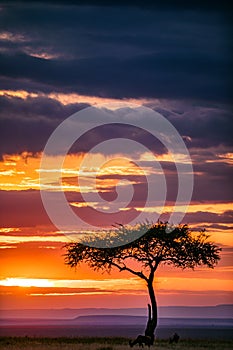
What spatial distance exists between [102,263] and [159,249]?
444 cm

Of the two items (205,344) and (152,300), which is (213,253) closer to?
(152,300)

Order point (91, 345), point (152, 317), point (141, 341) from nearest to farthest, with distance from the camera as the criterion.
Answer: point (91, 345) → point (141, 341) → point (152, 317)

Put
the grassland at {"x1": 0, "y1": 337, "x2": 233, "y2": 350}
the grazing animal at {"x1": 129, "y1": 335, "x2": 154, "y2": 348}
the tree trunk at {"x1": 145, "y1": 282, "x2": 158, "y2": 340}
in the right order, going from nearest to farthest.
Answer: the grassland at {"x1": 0, "y1": 337, "x2": 233, "y2": 350}
the grazing animal at {"x1": 129, "y1": 335, "x2": 154, "y2": 348}
the tree trunk at {"x1": 145, "y1": 282, "x2": 158, "y2": 340}

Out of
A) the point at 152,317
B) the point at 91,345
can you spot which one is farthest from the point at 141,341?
the point at 152,317

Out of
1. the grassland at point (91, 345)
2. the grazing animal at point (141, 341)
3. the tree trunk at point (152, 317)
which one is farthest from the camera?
the tree trunk at point (152, 317)

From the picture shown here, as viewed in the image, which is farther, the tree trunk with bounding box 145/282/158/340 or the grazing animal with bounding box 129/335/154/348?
the tree trunk with bounding box 145/282/158/340

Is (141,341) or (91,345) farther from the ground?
(141,341)

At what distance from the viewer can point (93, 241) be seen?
65.4 m

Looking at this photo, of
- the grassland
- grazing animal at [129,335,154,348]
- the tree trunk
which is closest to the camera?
the grassland

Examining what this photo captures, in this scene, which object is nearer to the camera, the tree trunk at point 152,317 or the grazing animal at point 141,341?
the grazing animal at point 141,341

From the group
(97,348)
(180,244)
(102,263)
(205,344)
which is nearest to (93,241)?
(102,263)

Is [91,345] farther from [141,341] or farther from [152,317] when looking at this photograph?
[152,317]

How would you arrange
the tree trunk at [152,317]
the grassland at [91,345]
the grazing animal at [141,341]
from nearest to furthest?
the grassland at [91,345] < the grazing animal at [141,341] < the tree trunk at [152,317]

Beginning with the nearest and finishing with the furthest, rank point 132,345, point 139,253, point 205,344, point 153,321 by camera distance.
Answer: point 132,345 < point 205,344 < point 153,321 < point 139,253
